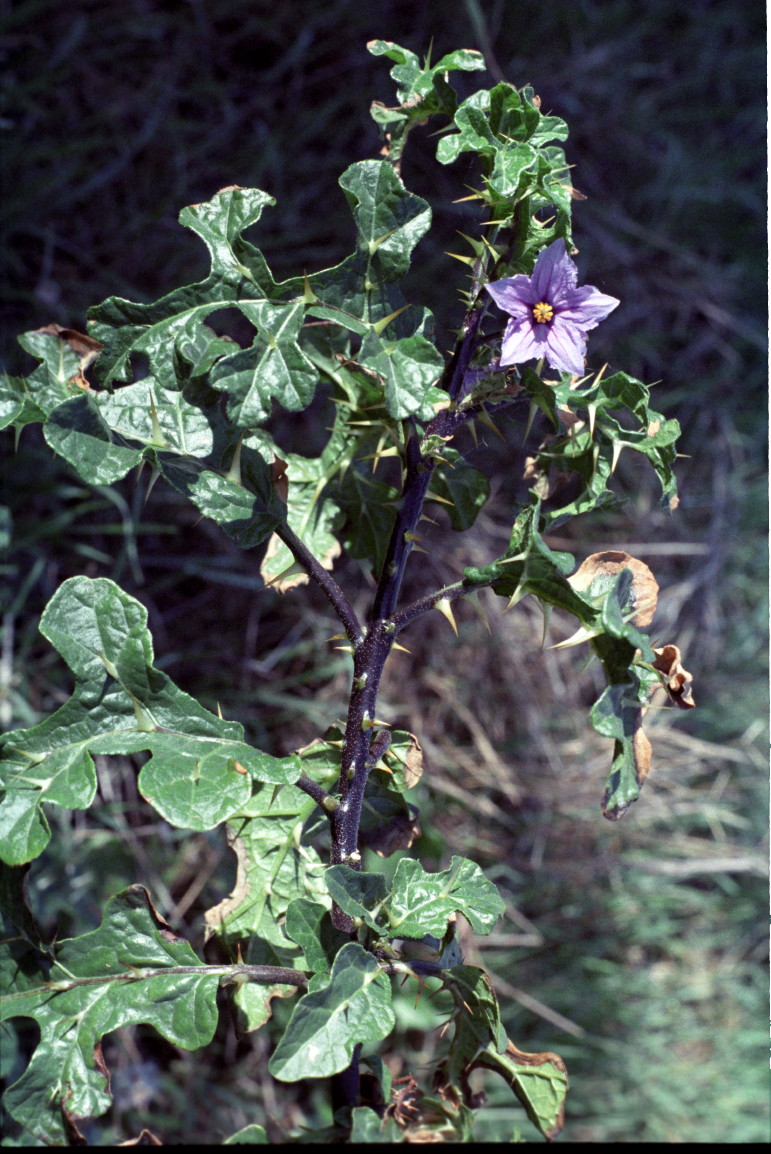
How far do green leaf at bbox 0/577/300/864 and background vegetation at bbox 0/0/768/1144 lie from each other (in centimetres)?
118

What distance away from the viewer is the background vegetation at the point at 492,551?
217 centimetres

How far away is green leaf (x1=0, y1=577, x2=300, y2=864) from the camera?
79cm

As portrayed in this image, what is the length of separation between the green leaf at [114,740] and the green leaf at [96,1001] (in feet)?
0.65

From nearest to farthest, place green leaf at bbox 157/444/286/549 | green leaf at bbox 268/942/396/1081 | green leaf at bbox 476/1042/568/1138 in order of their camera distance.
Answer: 1. green leaf at bbox 268/942/396/1081
2. green leaf at bbox 157/444/286/549
3. green leaf at bbox 476/1042/568/1138

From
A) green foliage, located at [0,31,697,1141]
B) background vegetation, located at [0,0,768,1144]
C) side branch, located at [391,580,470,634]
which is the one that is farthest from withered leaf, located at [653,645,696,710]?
background vegetation, located at [0,0,768,1144]

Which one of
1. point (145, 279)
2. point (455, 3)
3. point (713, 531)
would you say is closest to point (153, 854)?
point (145, 279)

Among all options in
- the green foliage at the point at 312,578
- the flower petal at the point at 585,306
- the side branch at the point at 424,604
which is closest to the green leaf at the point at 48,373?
the green foliage at the point at 312,578

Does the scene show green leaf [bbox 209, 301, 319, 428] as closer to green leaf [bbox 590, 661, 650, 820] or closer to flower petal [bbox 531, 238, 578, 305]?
flower petal [bbox 531, 238, 578, 305]

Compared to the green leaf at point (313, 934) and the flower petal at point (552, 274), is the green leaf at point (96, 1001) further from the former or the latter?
the flower petal at point (552, 274)

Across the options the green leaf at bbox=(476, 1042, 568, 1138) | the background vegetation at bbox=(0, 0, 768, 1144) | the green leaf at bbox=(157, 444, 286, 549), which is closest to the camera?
the green leaf at bbox=(157, 444, 286, 549)

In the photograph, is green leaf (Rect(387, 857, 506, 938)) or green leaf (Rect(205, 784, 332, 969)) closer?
green leaf (Rect(387, 857, 506, 938))

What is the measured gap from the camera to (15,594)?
2127mm

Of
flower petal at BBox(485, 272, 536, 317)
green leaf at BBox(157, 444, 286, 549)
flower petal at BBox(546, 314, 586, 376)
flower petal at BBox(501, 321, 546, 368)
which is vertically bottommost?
green leaf at BBox(157, 444, 286, 549)

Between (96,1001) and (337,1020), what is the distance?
280mm
